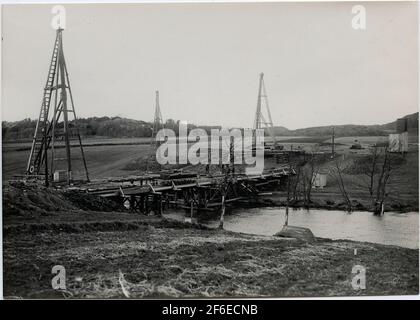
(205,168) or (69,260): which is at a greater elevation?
(205,168)

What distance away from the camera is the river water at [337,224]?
7.86m

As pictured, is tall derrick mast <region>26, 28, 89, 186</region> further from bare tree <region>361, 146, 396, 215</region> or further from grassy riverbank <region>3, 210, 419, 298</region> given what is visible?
bare tree <region>361, 146, 396, 215</region>

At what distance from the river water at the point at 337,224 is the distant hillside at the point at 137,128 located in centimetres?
175

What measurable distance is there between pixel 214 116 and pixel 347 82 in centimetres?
281

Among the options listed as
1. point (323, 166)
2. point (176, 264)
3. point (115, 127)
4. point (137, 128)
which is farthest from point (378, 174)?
point (115, 127)

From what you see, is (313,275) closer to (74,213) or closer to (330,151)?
(330,151)

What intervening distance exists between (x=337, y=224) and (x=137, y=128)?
5000 mm

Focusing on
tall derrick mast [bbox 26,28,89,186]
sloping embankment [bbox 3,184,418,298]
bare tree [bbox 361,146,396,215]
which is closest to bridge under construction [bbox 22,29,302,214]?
tall derrick mast [bbox 26,28,89,186]

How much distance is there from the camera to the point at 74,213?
8359mm

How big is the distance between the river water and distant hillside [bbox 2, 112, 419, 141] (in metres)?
1.75

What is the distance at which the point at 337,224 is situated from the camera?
8688 millimetres

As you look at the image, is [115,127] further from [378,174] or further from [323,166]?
[378,174]

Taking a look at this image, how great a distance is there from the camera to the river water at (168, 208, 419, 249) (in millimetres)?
7865

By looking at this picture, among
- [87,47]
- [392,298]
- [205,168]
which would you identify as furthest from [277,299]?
[87,47]
